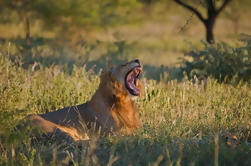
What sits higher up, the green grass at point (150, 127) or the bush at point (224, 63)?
the bush at point (224, 63)

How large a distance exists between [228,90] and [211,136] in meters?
2.54

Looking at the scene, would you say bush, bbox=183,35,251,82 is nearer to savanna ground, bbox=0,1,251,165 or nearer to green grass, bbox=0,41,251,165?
savanna ground, bbox=0,1,251,165

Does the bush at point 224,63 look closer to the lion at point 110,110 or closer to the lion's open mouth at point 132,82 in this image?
the lion's open mouth at point 132,82

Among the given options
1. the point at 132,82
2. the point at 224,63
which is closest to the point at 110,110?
the point at 132,82

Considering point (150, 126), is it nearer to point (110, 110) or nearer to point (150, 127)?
point (150, 127)

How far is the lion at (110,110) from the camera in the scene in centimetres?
550

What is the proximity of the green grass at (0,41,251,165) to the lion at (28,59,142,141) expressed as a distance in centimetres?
34

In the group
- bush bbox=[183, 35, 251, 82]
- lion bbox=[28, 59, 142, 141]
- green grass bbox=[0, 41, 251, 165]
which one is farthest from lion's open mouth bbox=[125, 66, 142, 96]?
bush bbox=[183, 35, 251, 82]

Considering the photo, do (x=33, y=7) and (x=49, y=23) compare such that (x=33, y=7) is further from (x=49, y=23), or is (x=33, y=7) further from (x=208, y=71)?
(x=208, y=71)

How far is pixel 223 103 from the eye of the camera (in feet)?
20.9

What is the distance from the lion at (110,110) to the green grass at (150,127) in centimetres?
34

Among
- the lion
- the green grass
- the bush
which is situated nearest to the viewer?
the green grass

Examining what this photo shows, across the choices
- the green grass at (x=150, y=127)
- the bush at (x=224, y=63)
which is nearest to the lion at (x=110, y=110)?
the green grass at (x=150, y=127)

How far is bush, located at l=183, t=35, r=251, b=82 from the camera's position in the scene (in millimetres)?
8656
